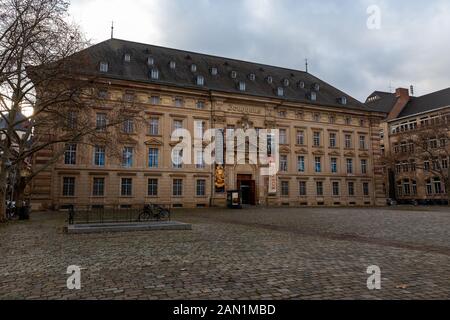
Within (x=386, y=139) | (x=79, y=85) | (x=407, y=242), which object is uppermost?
(x=386, y=139)

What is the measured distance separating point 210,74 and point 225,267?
4104cm

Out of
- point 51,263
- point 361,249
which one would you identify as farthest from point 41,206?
point 361,249

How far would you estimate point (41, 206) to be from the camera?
34.6 meters

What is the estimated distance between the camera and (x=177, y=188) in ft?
134

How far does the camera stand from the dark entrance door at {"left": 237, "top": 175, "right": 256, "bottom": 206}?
44.7m

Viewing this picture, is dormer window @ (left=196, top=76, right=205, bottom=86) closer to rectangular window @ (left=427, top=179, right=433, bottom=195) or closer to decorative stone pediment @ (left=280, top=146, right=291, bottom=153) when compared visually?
decorative stone pediment @ (left=280, top=146, right=291, bottom=153)

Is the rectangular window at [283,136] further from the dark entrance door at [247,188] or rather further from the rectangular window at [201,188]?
the rectangular window at [201,188]

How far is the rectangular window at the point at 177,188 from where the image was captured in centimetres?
4066

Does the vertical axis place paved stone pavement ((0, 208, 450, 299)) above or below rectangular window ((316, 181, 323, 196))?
below

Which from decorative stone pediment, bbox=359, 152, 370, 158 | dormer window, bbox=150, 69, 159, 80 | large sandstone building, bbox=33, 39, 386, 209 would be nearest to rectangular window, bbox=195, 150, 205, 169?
large sandstone building, bbox=33, 39, 386, 209

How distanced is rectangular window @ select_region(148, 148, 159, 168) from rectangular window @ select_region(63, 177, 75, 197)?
811 centimetres

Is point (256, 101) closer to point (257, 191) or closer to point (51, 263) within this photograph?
point (257, 191)

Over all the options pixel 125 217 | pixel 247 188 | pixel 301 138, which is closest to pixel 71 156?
pixel 125 217
